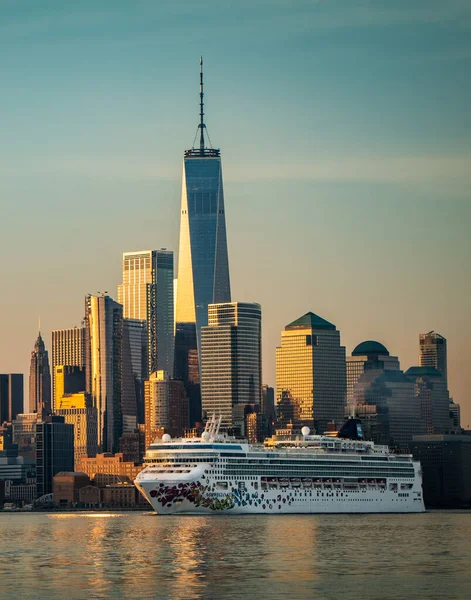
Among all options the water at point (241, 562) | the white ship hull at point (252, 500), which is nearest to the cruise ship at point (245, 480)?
the white ship hull at point (252, 500)

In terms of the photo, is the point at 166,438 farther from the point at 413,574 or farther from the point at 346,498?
the point at 413,574

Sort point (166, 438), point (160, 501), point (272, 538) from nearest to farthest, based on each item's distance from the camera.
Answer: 1. point (272, 538)
2. point (160, 501)
3. point (166, 438)

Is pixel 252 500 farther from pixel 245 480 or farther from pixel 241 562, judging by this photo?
pixel 241 562

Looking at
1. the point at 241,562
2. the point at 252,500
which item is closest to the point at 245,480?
the point at 252,500

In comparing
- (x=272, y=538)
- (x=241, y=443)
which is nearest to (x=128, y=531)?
(x=272, y=538)

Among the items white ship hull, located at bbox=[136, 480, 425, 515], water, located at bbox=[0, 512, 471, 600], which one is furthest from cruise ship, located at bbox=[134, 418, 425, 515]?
water, located at bbox=[0, 512, 471, 600]

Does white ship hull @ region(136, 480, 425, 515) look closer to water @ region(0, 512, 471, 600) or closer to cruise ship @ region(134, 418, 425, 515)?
cruise ship @ region(134, 418, 425, 515)
